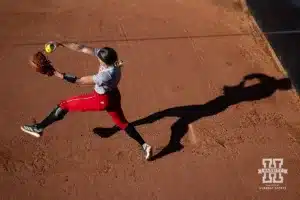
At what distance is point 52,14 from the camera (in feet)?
34.1

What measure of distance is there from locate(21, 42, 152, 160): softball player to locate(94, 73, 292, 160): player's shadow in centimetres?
65

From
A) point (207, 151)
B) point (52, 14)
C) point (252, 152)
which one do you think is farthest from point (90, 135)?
point (52, 14)

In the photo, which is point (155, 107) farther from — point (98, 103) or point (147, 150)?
point (98, 103)

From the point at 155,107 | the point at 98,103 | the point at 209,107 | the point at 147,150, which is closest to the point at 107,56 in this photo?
the point at 98,103

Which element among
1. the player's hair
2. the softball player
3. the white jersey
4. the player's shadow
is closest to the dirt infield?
the player's shadow

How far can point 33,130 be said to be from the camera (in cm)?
720

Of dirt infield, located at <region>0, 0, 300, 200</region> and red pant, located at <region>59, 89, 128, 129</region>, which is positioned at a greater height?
red pant, located at <region>59, 89, 128, 129</region>

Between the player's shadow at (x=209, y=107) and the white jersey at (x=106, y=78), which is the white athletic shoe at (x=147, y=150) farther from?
the white jersey at (x=106, y=78)

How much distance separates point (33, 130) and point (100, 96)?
135cm

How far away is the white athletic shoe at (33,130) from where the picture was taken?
7.18 metres

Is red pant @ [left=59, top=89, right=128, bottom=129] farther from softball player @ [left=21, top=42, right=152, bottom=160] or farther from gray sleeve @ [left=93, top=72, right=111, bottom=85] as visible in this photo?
gray sleeve @ [left=93, top=72, right=111, bottom=85]

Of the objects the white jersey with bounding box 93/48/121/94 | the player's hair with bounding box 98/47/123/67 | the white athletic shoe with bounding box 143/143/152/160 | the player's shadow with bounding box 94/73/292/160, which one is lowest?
the player's shadow with bounding box 94/73/292/160

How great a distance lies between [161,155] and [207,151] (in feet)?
2.43

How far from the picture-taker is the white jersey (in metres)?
6.37
